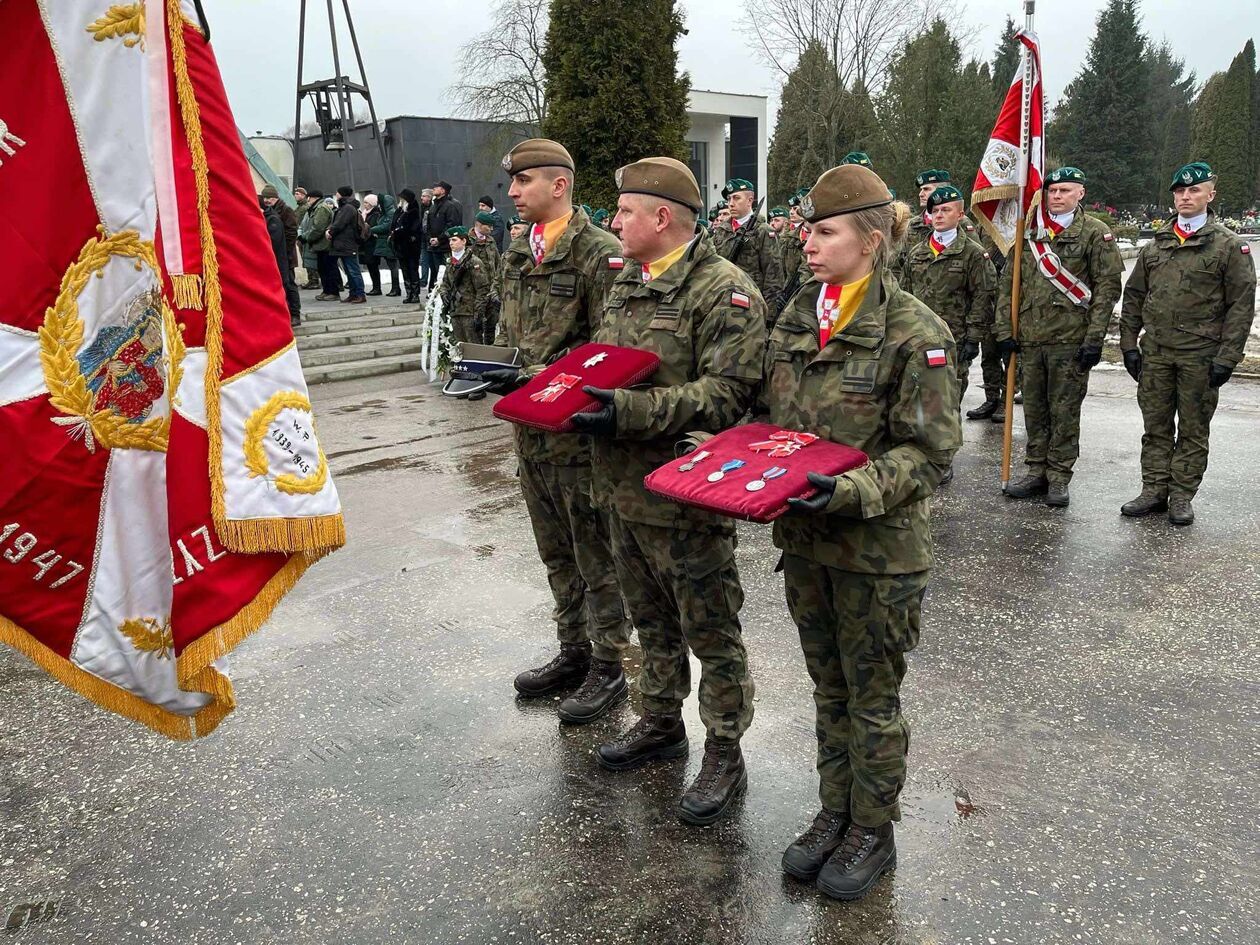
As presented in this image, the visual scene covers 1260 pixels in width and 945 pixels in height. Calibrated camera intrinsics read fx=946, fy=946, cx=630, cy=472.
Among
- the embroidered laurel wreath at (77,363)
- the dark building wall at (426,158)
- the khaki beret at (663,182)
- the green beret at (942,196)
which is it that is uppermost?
the dark building wall at (426,158)

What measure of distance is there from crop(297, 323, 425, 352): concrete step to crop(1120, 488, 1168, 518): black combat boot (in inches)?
407

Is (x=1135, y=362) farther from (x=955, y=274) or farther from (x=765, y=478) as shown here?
(x=765, y=478)

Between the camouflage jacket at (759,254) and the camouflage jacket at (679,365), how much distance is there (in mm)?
7144

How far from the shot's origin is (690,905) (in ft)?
9.03

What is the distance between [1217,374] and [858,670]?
4.55 m

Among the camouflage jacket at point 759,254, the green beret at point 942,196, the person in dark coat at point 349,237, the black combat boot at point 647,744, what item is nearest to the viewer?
the black combat boot at point 647,744

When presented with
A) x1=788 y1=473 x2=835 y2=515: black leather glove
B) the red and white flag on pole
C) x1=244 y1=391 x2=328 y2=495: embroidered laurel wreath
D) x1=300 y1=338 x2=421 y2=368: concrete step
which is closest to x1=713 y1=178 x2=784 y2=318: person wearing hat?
the red and white flag on pole

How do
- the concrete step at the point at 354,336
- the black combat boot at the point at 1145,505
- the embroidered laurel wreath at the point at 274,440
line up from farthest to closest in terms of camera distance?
the concrete step at the point at 354,336 < the black combat boot at the point at 1145,505 < the embroidered laurel wreath at the point at 274,440

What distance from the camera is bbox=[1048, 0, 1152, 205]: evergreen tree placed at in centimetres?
4822

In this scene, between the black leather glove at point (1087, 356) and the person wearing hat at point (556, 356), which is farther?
the black leather glove at point (1087, 356)

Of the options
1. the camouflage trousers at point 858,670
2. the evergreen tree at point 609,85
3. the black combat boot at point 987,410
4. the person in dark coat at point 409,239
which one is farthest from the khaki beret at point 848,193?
the person in dark coat at point 409,239

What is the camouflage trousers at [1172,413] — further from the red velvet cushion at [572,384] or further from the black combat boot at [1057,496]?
the red velvet cushion at [572,384]

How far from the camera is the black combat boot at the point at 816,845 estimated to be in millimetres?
2838

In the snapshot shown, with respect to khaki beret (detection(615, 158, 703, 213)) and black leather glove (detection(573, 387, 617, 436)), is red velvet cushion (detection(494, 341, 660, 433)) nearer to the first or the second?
black leather glove (detection(573, 387, 617, 436))
